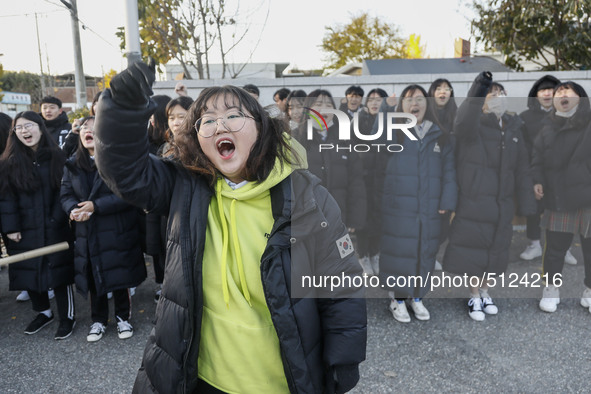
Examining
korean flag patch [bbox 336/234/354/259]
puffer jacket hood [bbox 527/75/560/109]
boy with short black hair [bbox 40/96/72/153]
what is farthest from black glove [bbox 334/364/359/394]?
boy with short black hair [bbox 40/96/72/153]

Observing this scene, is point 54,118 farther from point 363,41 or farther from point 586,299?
point 363,41

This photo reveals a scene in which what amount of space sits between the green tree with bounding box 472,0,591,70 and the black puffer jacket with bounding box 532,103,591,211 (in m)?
5.52

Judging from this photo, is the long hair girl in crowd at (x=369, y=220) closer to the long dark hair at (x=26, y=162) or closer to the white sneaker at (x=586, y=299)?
the white sneaker at (x=586, y=299)

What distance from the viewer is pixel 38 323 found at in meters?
3.75

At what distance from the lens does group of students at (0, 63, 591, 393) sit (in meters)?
1.52

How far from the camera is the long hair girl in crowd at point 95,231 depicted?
3396 millimetres

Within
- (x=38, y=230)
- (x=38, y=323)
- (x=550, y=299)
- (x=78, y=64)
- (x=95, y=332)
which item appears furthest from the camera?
(x=78, y=64)

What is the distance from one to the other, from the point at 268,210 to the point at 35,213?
290cm

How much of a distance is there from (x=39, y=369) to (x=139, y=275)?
95 centimetres

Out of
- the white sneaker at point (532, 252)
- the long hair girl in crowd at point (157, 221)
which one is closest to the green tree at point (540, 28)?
the white sneaker at point (532, 252)

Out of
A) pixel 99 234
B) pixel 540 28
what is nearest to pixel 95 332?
pixel 99 234

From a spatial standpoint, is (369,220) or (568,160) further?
(369,220)

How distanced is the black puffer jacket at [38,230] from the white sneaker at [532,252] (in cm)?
503

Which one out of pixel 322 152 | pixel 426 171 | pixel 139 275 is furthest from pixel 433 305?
pixel 139 275
